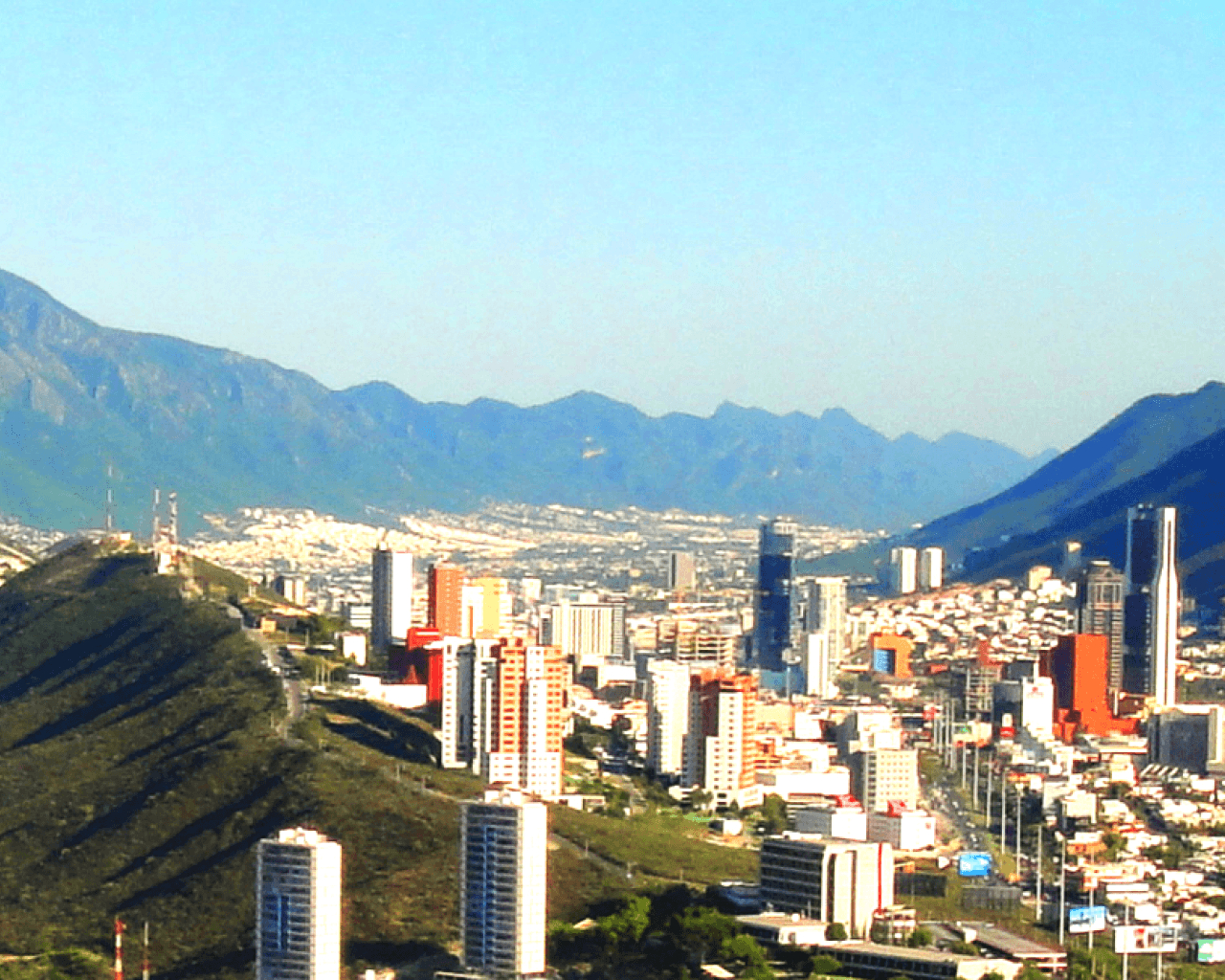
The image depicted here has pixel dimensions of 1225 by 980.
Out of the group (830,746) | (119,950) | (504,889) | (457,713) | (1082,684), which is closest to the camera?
(504,889)

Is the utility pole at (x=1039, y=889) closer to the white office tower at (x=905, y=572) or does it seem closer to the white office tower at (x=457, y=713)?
the white office tower at (x=457, y=713)

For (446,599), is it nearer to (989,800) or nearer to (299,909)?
(989,800)

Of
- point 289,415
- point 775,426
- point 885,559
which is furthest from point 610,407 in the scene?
point 885,559

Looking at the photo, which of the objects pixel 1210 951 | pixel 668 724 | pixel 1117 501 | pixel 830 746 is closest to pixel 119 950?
pixel 1210 951

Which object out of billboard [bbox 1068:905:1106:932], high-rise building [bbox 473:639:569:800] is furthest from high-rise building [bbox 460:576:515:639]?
billboard [bbox 1068:905:1106:932]

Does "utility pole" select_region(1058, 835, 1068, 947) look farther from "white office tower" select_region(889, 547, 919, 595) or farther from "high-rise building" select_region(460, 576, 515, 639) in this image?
"white office tower" select_region(889, 547, 919, 595)

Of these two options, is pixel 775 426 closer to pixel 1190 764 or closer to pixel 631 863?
pixel 1190 764

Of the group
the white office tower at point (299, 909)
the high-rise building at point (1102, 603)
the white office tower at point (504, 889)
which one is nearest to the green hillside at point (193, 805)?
the white office tower at point (504, 889)
